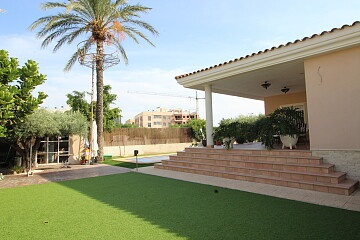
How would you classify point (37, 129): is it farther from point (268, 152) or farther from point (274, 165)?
point (274, 165)

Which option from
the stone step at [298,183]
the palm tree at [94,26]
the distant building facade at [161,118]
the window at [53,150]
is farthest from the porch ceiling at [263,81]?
the distant building facade at [161,118]

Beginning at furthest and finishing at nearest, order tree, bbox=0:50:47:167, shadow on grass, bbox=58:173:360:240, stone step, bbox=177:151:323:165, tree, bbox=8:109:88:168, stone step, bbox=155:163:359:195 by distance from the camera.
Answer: tree, bbox=8:109:88:168 < tree, bbox=0:50:47:167 < stone step, bbox=177:151:323:165 < stone step, bbox=155:163:359:195 < shadow on grass, bbox=58:173:360:240

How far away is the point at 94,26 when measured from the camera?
1500cm

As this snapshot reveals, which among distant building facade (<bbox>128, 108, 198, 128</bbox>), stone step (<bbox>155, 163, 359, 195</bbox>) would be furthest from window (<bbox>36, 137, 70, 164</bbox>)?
distant building facade (<bbox>128, 108, 198, 128</bbox>)

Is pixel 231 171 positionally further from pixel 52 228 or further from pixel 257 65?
pixel 52 228

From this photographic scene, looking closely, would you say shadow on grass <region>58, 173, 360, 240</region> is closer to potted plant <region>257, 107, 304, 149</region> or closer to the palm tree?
potted plant <region>257, 107, 304, 149</region>

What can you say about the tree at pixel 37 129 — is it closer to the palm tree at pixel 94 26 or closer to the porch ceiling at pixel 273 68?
the palm tree at pixel 94 26

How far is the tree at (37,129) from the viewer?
11.3m

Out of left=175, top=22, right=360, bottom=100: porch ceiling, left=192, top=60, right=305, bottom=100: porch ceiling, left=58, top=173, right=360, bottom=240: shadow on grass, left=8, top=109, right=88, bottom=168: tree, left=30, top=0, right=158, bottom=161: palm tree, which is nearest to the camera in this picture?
left=58, top=173, right=360, bottom=240: shadow on grass

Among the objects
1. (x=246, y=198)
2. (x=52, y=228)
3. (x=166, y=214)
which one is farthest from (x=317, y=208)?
(x=52, y=228)

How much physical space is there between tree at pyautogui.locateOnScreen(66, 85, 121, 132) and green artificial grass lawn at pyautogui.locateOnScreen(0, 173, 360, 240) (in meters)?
13.4

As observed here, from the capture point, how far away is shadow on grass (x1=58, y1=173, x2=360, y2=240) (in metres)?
3.87

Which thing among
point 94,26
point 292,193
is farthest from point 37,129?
point 292,193

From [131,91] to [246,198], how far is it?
166ft
